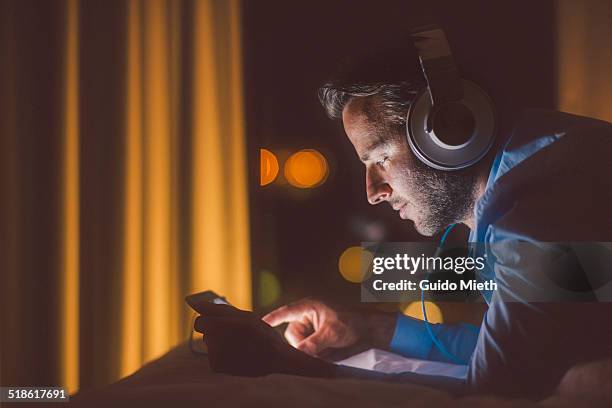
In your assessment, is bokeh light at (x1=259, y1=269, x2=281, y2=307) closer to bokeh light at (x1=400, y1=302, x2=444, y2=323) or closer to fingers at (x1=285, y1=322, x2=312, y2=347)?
fingers at (x1=285, y1=322, x2=312, y2=347)

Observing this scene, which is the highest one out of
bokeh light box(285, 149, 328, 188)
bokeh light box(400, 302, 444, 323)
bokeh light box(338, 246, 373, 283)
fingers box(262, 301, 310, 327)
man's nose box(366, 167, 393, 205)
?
bokeh light box(285, 149, 328, 188)

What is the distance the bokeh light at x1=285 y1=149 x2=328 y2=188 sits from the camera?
1.30 m

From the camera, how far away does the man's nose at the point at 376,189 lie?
119 centimetres

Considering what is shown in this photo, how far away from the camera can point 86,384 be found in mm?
1393

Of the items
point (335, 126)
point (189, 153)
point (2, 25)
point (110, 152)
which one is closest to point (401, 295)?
point (335, 126)

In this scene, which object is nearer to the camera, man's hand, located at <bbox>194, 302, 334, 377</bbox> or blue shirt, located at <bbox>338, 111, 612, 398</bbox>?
blue shirt, located at <bbox>338, 111, 612, 398</bbox>

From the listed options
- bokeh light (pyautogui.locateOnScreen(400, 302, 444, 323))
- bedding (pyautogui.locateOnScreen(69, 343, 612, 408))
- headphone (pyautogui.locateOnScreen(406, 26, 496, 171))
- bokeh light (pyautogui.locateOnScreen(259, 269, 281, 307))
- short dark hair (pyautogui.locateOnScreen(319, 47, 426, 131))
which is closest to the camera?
bedding (pyautogui.locateOnScreen(69, 343, 612, 408))

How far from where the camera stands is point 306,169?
1315mm

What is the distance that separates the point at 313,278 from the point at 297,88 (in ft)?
1.63

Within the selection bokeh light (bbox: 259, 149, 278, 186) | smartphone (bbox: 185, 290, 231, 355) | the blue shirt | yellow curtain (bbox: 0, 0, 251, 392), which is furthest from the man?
yellow curtain (bbox: 0, 0, 251, 392)

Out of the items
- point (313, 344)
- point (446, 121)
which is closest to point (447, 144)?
point (446, 121)

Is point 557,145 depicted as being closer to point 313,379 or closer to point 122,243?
point 313,379

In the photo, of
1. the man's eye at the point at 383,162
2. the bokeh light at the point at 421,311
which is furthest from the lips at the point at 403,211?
the bokeh light at the point at 421,311

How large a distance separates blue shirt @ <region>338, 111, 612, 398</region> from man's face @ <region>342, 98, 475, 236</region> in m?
0.23
